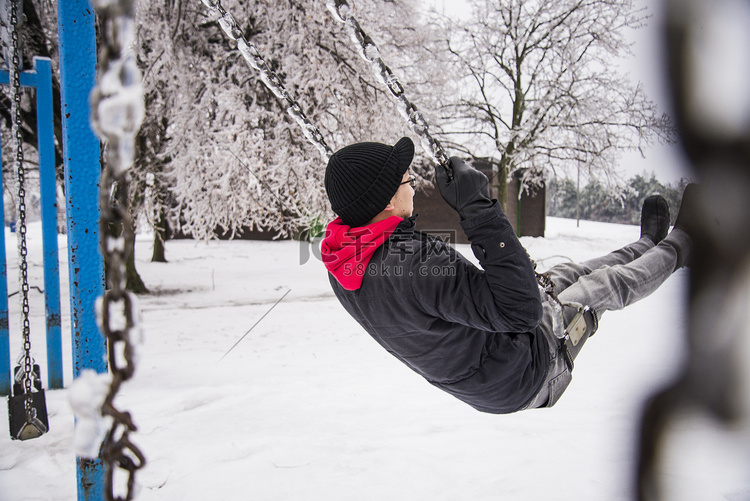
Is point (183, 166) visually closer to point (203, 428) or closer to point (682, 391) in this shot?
point (203, 428)

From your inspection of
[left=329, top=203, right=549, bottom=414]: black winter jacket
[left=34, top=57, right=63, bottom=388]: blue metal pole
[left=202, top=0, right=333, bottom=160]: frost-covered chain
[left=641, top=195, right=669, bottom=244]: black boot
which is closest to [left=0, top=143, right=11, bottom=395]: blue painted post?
[left=34, top=57, right=63, bottom=388]: blue metal pole

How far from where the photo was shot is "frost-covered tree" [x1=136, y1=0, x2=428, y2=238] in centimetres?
517

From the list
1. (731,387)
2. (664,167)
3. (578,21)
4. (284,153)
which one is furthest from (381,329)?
(578,21)

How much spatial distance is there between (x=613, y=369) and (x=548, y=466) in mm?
1587

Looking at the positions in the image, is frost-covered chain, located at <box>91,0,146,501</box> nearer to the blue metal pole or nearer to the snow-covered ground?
the snow-covered ground

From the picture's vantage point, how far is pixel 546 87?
9008mm

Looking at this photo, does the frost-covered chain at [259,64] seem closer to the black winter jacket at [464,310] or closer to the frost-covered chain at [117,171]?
the black winter jacket at [464,310]

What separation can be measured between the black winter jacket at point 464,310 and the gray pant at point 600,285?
90 mm

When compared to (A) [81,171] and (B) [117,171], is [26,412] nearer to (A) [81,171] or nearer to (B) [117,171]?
(A) [81,171]

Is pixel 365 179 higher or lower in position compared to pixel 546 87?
lower

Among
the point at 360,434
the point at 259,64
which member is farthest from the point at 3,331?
the point at 259,64

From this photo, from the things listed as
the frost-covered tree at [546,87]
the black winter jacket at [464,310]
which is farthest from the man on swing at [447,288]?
the frost-covered tree at [546,87]

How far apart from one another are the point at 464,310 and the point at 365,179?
1.62 feet

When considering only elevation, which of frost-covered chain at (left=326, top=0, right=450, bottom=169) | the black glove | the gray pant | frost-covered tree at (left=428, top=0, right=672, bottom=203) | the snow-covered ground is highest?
frost-covered tree at (left=428, top=0, right=672, bottom=203)
